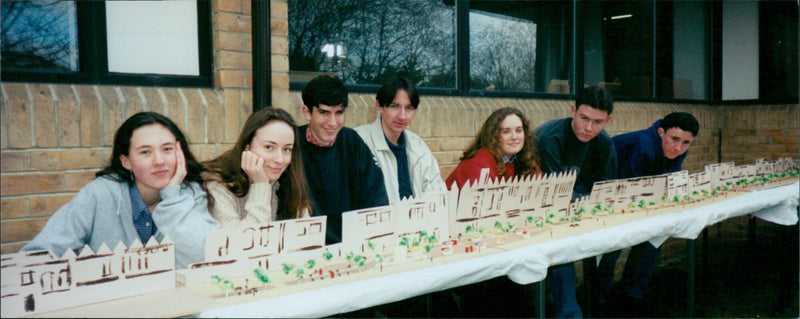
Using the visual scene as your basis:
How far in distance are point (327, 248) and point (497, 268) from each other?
2.16 ft

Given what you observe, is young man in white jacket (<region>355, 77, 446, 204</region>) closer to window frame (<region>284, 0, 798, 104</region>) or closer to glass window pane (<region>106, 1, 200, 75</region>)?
window frame (<region>284, 0, 798, 104</region>)

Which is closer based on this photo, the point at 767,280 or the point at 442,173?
the point at 442,173

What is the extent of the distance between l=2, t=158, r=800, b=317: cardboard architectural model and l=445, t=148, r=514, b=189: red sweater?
0.42 m

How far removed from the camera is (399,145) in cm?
337

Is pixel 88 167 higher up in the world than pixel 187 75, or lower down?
lower down

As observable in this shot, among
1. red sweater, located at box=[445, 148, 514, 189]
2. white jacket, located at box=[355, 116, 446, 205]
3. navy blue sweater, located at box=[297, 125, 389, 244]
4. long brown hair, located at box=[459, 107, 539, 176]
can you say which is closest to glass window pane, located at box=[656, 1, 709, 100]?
long brown hair, located at box=[459, 107, 539, 176]

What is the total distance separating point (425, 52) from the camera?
463cm

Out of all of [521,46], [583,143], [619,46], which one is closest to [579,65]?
[521,46]

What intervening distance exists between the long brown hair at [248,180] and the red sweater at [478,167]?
1204 mm

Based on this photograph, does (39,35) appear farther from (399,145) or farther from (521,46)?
(521,46)

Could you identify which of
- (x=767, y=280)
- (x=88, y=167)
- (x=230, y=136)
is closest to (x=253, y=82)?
(x=230, y=136)

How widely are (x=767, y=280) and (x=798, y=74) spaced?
3506 millimetres

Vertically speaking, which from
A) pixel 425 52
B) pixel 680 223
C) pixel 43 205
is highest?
pixel 425 52

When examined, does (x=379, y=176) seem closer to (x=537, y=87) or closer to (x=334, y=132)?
(x=334, y=132)
